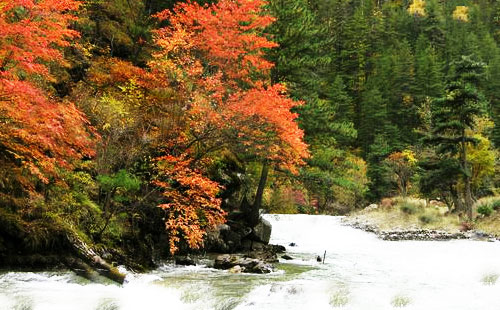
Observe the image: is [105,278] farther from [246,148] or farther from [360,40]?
[360,40]

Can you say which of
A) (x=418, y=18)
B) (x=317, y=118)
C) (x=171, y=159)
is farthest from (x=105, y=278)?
(x=418, y=18)

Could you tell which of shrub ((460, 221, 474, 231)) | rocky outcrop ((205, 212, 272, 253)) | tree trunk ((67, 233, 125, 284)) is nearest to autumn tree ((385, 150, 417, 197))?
shrub ((460, 221, 474, 231))

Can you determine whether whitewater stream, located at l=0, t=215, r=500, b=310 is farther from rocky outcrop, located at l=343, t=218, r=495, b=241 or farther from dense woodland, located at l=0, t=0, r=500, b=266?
rocky outcrop, located at l=343, t=218, r=495, b=241

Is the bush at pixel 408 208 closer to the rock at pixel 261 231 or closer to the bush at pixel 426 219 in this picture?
the bush at pixel 426 219

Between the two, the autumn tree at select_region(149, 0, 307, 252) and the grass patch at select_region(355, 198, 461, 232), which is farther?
the grass patch at select_region(355, 198, 461, 232)

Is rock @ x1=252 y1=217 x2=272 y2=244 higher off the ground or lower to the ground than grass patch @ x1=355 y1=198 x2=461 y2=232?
lower

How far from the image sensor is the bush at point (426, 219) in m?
27.0

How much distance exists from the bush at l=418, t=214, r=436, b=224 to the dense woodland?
6.81 ft

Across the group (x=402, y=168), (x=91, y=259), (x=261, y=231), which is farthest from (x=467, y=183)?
(x=91, y=259)

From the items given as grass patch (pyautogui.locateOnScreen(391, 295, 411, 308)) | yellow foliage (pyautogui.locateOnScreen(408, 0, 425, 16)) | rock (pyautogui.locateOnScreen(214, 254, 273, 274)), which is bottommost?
rock (pyautogui.locateOnScreen(214, 254, 273, 274))

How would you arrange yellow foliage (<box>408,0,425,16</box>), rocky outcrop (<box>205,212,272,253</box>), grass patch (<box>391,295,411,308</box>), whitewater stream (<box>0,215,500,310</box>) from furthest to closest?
yellow foliage (<box>408,0,425,16</box>), rocky outcrop (<box>205,212,272,253</box>), grass patch (<box>391,295,411,308</box>), whitewater stream (<box>0,215,500,310</box>)

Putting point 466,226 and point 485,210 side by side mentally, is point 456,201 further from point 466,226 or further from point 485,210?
point 466,226

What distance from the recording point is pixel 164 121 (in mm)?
14602

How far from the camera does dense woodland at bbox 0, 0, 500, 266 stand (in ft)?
33.4
